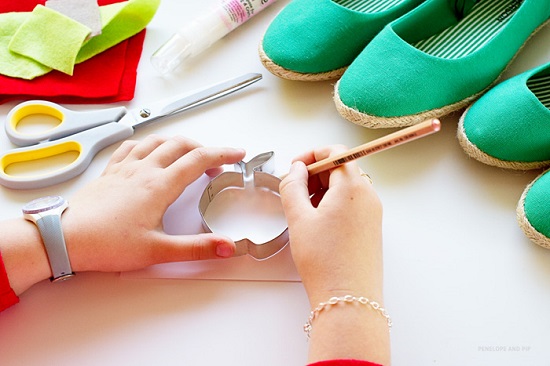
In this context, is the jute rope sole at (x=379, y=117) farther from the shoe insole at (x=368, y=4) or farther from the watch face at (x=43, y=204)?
the watch face at (x=43, y=204)

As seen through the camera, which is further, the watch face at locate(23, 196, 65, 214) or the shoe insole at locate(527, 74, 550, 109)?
the shoe insole at locate(527, 74, 550, 109)

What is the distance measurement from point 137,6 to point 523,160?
50cm

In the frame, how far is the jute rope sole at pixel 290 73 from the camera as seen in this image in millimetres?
729

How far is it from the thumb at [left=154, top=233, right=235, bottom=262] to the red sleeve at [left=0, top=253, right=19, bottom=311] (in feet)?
0.45

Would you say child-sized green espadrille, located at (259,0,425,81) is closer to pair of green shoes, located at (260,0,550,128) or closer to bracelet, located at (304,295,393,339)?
pair of green shoes, located at (260,0,550,128)

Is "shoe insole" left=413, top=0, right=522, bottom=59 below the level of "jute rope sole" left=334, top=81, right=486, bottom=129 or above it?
above

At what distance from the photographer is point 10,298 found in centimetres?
57

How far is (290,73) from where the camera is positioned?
0.73 metres

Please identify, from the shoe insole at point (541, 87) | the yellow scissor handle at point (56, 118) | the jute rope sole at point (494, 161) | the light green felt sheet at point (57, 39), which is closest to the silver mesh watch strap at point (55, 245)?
the yellow scissor handle at point (56, 118)

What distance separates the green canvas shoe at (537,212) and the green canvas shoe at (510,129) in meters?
0.04

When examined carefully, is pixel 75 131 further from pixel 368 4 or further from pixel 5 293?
pixel 368 4

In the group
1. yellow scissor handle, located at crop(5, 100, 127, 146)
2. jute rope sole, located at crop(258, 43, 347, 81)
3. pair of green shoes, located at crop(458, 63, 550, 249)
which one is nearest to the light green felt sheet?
yellow scissor handle, located at crop(5, 100, 127, 146)

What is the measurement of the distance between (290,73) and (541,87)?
29 cm

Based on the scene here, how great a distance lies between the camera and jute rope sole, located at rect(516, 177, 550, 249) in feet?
1.98
